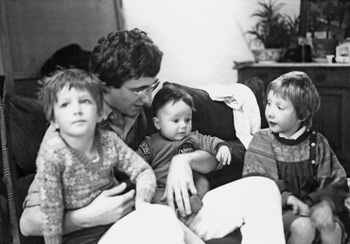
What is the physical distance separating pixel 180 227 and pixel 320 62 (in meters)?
0.81

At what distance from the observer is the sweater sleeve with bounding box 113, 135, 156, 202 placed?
766 mm

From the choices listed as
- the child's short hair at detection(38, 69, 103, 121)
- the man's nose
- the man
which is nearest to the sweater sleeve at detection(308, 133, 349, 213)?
the man

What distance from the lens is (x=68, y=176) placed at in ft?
2.30

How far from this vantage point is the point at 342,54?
4.85 ft

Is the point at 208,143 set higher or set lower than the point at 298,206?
higher

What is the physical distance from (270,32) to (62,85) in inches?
29.5

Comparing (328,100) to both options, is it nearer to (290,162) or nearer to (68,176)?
(290,162)

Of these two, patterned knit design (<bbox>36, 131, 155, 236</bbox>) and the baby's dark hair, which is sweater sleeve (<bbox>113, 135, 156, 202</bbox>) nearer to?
patterned knit design (<bbox>36, 131, 155, 236</bbox>)

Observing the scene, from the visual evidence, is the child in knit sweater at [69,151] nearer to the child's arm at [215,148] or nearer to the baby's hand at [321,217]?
the child's arm at [215,148]

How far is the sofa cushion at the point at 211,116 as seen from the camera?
3.09ft

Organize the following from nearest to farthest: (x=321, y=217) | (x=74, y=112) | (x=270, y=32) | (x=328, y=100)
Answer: (x=74, y=112) < (x=321, y=217) < (x=328, y=100) < (x=270, y=32)

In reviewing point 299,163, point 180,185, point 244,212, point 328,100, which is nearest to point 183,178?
point 180,185

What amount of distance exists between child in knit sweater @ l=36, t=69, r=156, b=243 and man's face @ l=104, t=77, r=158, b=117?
90 millimetres

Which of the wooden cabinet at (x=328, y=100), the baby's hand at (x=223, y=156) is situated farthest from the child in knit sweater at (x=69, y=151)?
the wooden cabinet at (x=328, y=100)
